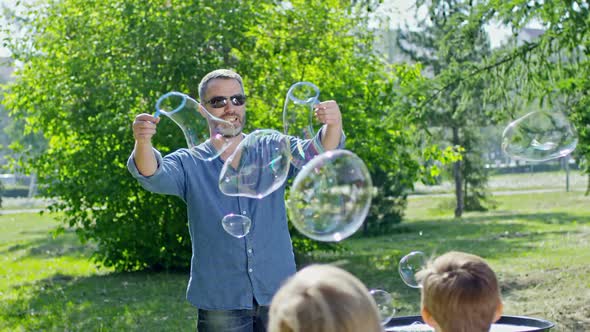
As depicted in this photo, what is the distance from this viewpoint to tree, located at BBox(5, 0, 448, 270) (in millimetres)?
10961

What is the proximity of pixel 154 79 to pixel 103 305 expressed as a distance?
9.87 feet

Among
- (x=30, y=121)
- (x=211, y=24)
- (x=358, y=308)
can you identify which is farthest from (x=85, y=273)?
(x=358, y=308)

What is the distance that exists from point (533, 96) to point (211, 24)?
4.07 metres

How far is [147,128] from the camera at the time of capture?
3.49 metres

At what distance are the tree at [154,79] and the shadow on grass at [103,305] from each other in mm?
654

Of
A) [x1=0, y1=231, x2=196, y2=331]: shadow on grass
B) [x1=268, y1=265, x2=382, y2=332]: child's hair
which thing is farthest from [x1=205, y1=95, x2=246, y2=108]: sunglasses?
[x1=0, y1=231, x2=196, y2=331]: shadow on grass

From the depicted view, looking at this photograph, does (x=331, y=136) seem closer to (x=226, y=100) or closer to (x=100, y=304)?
(x=226, y=100)

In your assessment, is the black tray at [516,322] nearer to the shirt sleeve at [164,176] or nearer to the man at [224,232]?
the man at [224,232]

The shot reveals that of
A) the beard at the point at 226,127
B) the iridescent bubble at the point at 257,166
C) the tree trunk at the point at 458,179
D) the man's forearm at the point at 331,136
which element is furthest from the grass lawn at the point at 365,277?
the tree trunk at the point at 458,179

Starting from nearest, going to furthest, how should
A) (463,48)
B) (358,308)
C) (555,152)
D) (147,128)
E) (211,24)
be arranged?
(358,308), (147,128), (555,152), (463,48), (211,24)

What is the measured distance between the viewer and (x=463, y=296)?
7.76 ft

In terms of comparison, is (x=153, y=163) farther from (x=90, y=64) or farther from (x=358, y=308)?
(x=90, y=64)

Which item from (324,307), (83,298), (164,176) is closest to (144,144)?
(164,176)

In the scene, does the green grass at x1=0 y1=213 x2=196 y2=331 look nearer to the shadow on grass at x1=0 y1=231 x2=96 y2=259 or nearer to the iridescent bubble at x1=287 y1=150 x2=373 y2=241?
the shadow on grass at x1=0 y1=231 x2=96 y2=259
